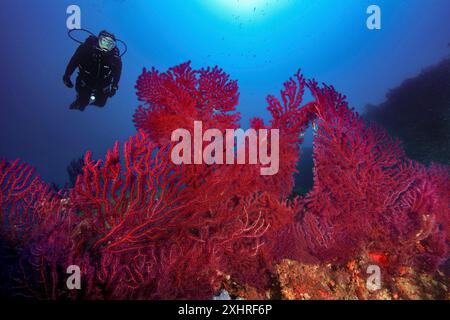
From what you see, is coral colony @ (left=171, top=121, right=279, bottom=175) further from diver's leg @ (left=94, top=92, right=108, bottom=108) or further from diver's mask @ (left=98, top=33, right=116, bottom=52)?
diver's leg @ (left=94, top=92, right=108, bottom=108)

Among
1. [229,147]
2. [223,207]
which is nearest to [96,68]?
[229,147]

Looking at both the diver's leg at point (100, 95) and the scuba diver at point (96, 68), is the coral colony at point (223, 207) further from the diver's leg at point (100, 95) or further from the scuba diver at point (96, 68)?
the diver's leg at point (100, 95)

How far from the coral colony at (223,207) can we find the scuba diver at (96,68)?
4.78 metres

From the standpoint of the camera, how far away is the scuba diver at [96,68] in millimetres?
7512

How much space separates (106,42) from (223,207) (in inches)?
265

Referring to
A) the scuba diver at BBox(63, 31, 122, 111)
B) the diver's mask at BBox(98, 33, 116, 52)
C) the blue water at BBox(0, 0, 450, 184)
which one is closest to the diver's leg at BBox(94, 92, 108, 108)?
the scuba diver at BBox(63, 31, 122, 111)

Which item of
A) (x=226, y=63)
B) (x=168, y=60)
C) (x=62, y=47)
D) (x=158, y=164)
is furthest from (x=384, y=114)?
(x=62, y=47)

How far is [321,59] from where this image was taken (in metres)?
90.0

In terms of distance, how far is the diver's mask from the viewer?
736 centimetres

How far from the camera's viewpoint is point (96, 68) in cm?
772

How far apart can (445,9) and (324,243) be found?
82471 millimetres

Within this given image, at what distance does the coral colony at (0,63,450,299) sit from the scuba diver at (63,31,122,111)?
4783 mm

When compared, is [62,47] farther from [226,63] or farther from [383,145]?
[383,145]

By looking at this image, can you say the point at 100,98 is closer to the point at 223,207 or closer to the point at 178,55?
the point at 223,207
